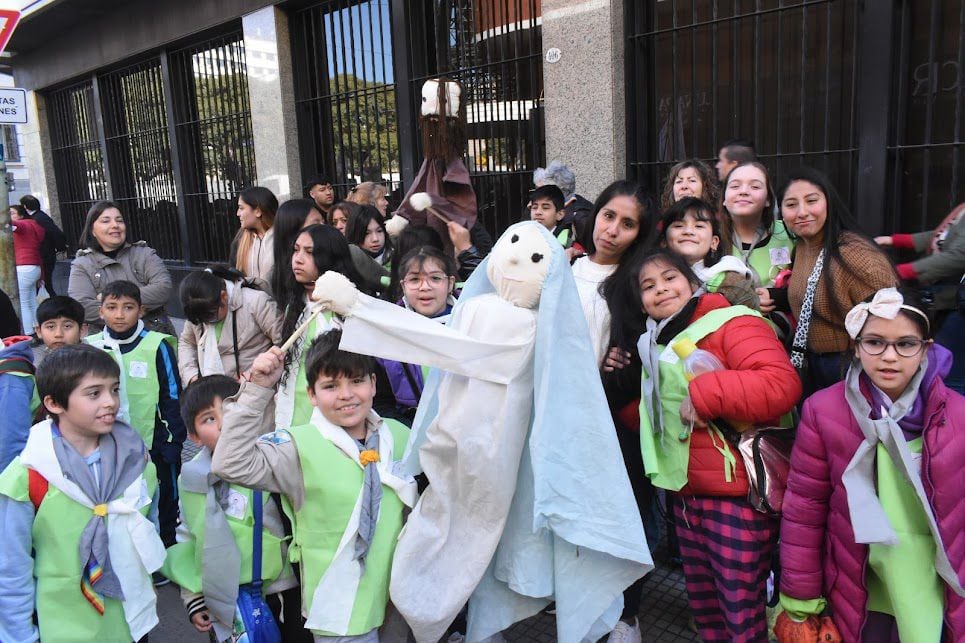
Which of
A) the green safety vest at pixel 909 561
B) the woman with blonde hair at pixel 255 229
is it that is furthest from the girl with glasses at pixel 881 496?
the woman with blonde hair at pixel 255 229

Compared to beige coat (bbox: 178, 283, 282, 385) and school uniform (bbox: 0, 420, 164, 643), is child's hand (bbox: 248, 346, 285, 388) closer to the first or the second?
school uniform (bbox: 0, 420, 164, 643)

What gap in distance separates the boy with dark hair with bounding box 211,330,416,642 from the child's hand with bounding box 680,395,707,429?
915 millimetres

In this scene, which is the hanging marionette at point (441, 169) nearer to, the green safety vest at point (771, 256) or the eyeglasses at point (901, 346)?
the green safety vest at point (771, 256)

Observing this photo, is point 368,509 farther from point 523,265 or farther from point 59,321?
point 59,321

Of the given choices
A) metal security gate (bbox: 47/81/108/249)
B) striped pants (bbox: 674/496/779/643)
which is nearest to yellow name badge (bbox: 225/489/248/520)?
striped pants (bbox: 674/496/779/643)

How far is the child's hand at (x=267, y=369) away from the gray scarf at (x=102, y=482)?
0.72 m

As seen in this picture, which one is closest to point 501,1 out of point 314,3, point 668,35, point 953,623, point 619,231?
point 668,35

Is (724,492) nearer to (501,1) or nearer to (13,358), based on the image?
(13,358)

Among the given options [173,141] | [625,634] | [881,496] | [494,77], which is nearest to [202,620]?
[625,634]

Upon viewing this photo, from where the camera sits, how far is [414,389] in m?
2.88

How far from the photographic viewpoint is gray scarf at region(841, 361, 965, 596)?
6.13 ft

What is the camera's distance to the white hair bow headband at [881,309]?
196 cm

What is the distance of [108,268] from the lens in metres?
4.53

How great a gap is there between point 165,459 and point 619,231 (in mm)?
2613
